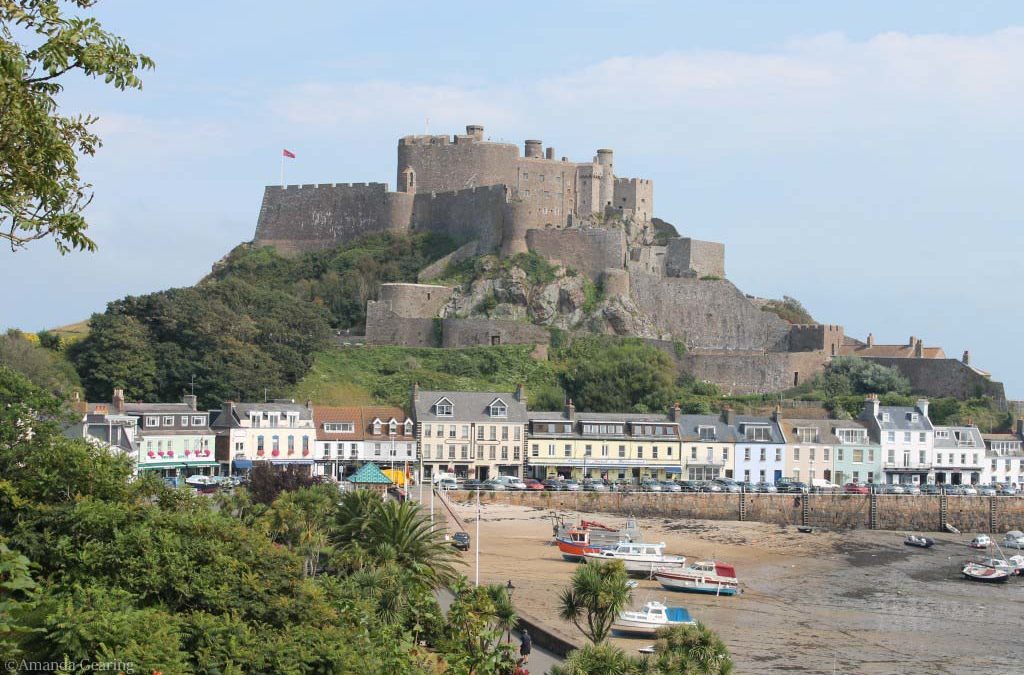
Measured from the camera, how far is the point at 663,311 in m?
76.4

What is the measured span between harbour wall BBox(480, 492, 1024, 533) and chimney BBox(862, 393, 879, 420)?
24.6 ft

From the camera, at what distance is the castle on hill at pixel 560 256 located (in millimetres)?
73250

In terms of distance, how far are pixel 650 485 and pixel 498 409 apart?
7.31 metres

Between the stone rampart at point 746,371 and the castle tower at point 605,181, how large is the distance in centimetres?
1204

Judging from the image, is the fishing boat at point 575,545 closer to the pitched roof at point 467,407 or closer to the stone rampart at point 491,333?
the pitched roof at point 467,407

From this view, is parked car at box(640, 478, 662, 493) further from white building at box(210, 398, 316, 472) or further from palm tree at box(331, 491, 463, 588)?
palm tree at box(331, 491, 463, 588)

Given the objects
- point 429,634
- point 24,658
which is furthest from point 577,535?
point 24,658

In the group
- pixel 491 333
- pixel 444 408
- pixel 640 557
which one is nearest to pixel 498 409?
pixel 444 408

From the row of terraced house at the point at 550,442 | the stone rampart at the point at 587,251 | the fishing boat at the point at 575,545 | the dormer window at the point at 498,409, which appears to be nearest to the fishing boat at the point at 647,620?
the fishing boat at the point at 575,545

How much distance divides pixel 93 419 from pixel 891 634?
1183 inches

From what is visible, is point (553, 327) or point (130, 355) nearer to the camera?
point (130, 355)

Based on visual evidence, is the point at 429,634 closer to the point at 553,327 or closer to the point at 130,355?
the point at 130,355

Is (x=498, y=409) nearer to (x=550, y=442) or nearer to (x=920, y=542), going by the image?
(x=550, y=442)

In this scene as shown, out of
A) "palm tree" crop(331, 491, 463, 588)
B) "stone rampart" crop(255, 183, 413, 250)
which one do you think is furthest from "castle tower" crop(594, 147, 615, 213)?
"palm tree" crop(331, 491, 463, 588)
